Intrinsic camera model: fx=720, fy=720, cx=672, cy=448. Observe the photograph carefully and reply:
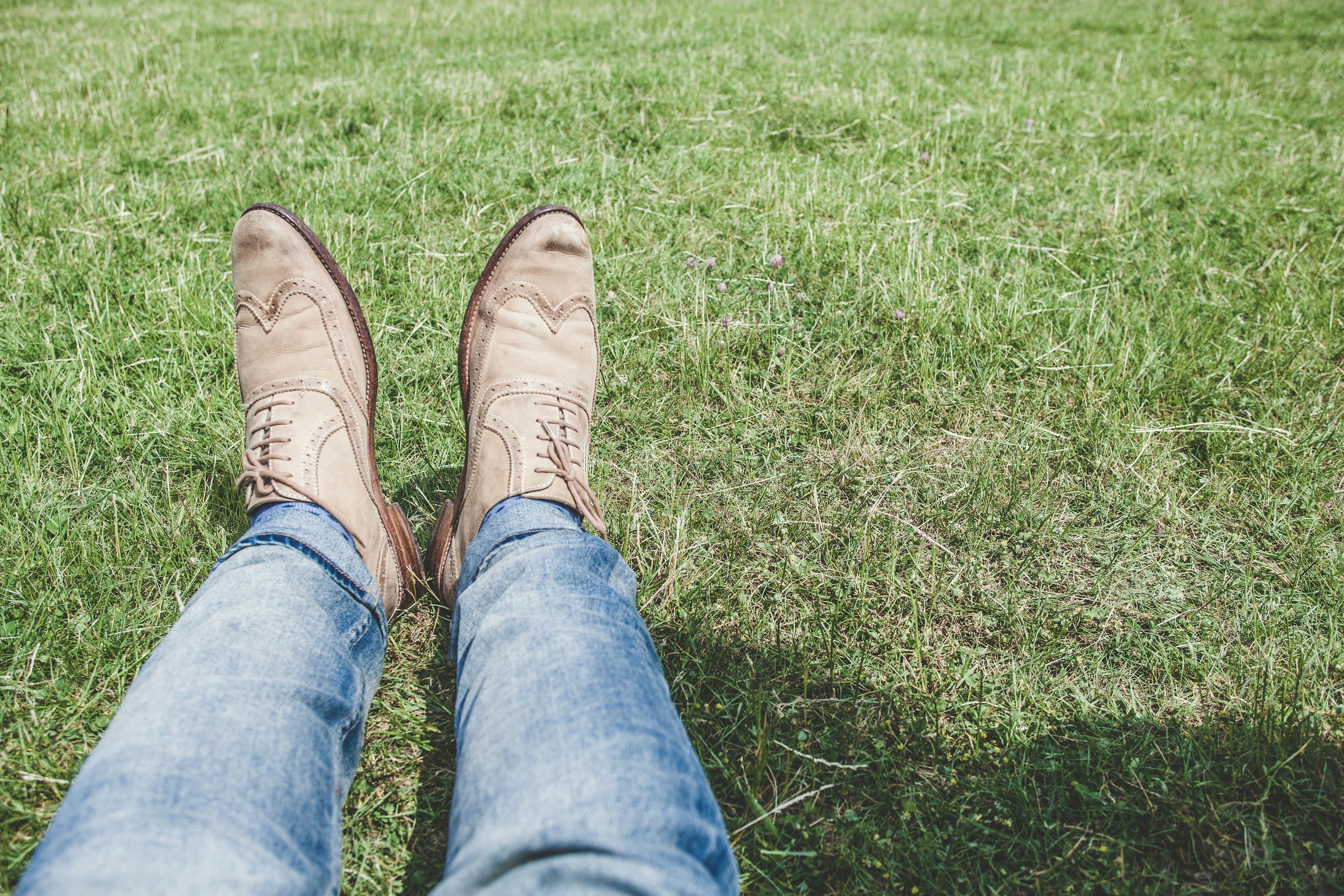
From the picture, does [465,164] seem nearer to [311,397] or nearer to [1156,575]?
[311,397]

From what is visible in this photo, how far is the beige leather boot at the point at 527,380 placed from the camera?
1795mm

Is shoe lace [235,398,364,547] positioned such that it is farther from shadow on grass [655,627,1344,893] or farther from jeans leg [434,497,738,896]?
shadow on grass [655,627,1344,893]

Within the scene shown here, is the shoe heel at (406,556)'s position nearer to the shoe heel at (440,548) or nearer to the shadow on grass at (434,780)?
the shoe heel at (440,548)

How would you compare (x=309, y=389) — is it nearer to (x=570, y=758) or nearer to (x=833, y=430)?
(x=570, y=758)

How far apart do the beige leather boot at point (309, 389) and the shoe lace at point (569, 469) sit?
16.2 inches

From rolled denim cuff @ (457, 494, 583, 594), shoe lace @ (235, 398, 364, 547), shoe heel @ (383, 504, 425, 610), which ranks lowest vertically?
shoe heel @ (383, 504, 425, 610)

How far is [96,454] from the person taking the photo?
6.49 ft

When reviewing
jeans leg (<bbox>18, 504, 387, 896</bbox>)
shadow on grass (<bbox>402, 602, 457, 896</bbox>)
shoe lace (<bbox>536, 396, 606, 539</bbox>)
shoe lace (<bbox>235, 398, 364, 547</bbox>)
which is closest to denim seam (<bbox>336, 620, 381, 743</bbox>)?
jeans leg (<bbox>18, 504, 387, 896</bbox>)

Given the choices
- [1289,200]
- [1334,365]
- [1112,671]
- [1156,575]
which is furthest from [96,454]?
[1289,200]

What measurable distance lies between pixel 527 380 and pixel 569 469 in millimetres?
342

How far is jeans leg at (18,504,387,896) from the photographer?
2.81 ft

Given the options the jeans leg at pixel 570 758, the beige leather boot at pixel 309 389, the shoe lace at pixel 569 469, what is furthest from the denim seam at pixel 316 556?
the shoe lace at pixel 569 469

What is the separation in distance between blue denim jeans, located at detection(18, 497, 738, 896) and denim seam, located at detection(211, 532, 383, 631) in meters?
0.03

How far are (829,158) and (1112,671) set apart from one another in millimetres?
2613
